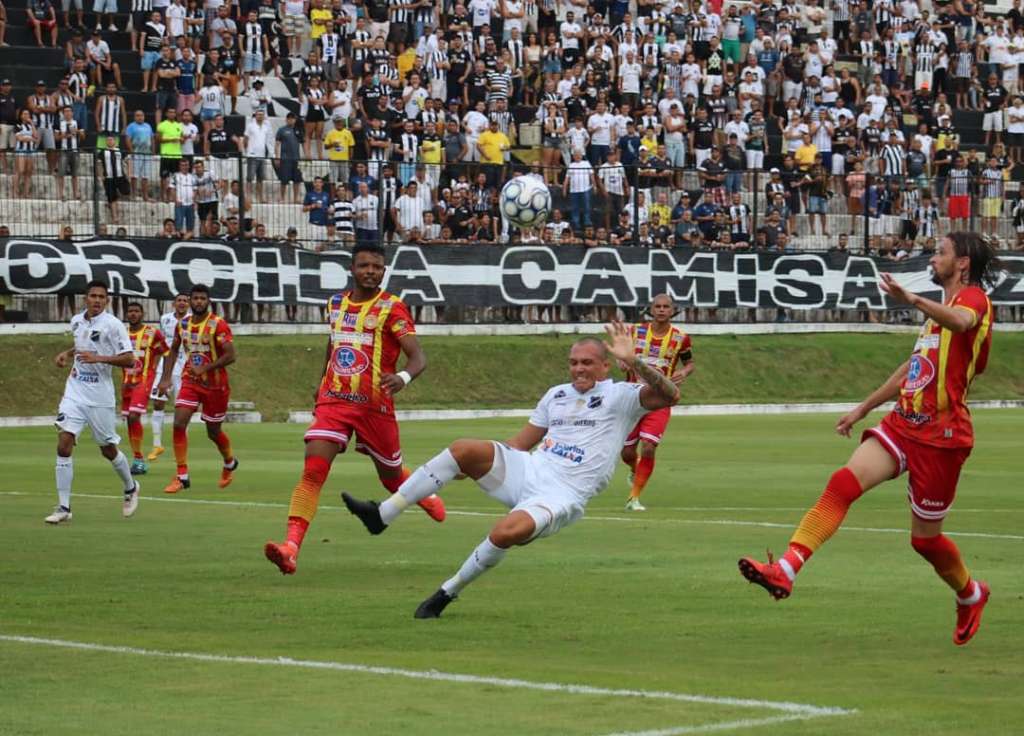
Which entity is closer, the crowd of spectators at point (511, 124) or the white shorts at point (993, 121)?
the crowd of spectators at point (511, 124)

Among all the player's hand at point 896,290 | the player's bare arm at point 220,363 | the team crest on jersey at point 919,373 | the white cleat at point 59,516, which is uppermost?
the player's hand at point 896,290

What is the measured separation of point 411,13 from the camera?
46000 millimetres

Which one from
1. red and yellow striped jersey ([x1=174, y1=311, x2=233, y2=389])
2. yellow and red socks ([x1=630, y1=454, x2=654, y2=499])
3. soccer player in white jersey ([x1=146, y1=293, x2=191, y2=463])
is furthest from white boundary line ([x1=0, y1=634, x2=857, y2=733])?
soccer player in white jersey ([x1=146, y1=293, x2=191, y2=463])

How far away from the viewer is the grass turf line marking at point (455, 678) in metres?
8.61

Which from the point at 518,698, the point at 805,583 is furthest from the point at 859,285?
the point at 518,698

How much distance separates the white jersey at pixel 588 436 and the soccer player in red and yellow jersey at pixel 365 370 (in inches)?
105

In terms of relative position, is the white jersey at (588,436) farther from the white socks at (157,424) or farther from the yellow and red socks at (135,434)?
the white socks at (157,424)

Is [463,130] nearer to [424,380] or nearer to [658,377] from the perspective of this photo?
[424,380]

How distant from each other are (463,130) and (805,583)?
31110mm

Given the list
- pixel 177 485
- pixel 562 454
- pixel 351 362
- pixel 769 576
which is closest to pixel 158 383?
pixel 177 485

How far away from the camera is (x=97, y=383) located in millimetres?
19781

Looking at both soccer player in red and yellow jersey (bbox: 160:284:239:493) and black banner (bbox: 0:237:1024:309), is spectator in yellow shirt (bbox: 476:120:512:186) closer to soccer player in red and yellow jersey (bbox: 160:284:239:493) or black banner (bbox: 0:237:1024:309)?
black banner (bbox: 0:237:1024:309)

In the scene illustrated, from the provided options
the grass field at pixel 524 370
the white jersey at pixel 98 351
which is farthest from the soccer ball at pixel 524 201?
the white jersey at pixel 98 351

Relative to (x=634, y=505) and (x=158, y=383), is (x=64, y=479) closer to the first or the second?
(x=634, y=505)
